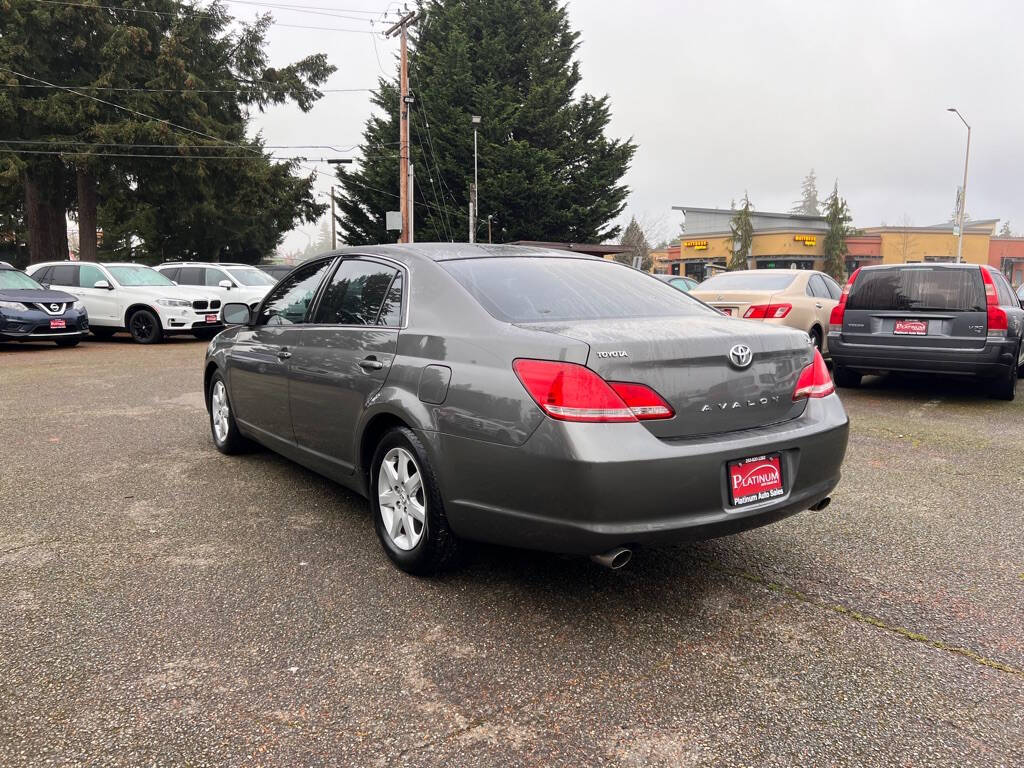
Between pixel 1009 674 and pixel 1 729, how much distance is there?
3.31 m

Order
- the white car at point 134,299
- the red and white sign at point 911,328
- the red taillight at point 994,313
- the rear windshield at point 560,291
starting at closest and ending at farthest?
1. the rear windshield at point 560,291
2. the red taillight at point 994,313
3. the red and white sign at point 911,328
4. the white car at point 134,299

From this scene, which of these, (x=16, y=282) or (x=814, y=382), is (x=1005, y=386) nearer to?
(x=814, y=382)

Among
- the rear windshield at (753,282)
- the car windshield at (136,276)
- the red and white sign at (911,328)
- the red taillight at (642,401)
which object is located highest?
the car windshield at (136,276)

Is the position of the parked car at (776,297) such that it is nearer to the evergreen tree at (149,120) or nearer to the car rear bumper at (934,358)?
the car rear bumper at (934,358)

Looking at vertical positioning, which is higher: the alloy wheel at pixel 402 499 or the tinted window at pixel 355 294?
the tinted window at pixel 355 294

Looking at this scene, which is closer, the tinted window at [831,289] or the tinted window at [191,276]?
the tinted window at [831,289]

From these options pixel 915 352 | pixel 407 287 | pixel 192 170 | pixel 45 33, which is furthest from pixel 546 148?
pixel 407 287

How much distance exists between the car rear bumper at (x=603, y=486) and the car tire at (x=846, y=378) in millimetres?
6744

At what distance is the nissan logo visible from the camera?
118 inches

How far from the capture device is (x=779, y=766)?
7.07 feet

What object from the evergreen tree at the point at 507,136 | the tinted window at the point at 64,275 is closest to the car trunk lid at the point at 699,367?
the tinted window at the point at 64,275

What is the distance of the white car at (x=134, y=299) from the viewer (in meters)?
14.5

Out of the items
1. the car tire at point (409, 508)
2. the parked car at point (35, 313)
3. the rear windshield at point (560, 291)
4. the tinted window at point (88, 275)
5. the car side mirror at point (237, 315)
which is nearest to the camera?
the car tire at point (409, 508)

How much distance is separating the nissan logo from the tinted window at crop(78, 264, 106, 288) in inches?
592
